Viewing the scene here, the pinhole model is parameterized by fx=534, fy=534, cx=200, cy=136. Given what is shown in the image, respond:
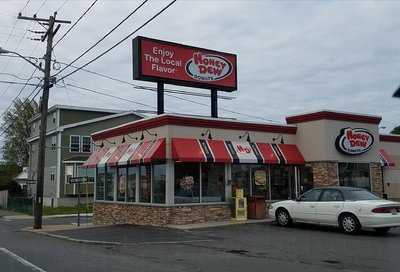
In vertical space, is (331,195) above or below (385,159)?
below

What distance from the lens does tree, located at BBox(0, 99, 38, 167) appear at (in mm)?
77031

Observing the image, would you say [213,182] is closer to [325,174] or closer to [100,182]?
[325,174]

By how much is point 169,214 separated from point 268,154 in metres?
5.75

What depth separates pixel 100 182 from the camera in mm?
28281

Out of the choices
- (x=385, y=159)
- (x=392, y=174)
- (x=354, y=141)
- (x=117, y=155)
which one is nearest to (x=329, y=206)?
(x=354, y=141)

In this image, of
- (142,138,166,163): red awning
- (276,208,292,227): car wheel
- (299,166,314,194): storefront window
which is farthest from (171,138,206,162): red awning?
(299,166,314,194): storefront window

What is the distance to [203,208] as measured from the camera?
2212cm

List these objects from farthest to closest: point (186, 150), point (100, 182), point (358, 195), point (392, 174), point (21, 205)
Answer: point (21, 205) → point (392, 174) → point (100, 182) → point (186, 150) → point (358, 195)

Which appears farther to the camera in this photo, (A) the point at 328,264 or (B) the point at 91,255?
(B) the point at 91,255

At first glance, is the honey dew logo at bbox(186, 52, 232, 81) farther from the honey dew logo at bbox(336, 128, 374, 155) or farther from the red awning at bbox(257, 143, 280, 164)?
the honey dew logo at bbox(336, 128, 374, 155)

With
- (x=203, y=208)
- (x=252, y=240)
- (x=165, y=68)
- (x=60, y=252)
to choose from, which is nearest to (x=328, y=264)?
(x=252, y=240)

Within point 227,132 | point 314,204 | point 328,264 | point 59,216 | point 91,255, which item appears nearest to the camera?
point 328,264

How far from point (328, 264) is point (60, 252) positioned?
23.8ft

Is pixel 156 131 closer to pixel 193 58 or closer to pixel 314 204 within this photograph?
pixel 193 58
